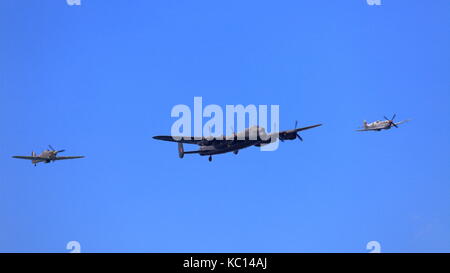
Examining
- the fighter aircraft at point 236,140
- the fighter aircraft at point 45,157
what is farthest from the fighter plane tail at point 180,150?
the fighter aircraft at point 45,157

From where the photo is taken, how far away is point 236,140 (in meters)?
101

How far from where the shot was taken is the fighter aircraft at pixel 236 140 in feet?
329

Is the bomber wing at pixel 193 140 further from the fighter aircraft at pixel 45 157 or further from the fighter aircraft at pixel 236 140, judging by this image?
the fighter aircraft at pixel 45 157

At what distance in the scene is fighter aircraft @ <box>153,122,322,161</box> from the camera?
100 meters

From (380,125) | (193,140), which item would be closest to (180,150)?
(193,140)

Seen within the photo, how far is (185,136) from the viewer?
339 ft

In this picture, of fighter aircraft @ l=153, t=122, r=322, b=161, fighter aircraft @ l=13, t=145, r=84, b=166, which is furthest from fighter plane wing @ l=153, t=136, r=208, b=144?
fighter aircraft @ l=13, t=145, r=84, b=166

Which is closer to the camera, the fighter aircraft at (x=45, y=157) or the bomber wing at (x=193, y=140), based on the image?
the bomber wing at (x=193, y=140)

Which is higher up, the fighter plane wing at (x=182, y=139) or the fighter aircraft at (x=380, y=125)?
the fighter aircraft at (x=380, y=125)

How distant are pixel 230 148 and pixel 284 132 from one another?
31.1ft

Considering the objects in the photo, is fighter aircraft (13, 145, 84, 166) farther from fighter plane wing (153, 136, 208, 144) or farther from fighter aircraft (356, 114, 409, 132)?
fighter aircraft (356, 114, 409, 132)
